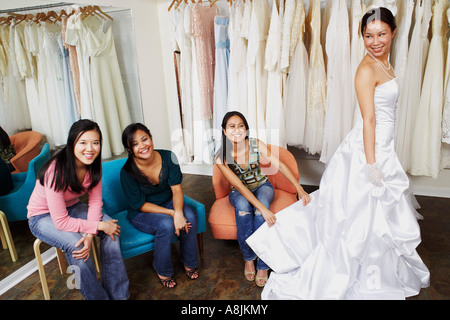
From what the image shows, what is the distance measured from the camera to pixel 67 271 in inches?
81.4

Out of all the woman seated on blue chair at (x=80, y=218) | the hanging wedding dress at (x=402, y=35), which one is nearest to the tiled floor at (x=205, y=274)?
the woman seated on blue chair at (x=80, y=218)

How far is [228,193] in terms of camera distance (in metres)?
2.33

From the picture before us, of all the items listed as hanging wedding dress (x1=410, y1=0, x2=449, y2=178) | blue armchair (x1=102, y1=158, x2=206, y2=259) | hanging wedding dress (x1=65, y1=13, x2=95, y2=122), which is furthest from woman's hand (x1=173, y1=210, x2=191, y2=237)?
hanging wedding dress (x1=410, y1=0, x2=449, y2=178)

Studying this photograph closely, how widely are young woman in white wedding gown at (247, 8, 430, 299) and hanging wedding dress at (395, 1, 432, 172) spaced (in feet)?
2.81

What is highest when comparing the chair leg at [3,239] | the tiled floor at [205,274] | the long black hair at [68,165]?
the long black hair at [68,165]

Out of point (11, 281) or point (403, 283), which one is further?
point (11, 281)

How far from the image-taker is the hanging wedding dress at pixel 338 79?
240 centimetres

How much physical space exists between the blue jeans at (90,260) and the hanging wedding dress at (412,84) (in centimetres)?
207

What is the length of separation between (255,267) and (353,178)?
802 millimetres

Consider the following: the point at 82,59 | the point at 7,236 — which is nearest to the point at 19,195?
the point at 7,236

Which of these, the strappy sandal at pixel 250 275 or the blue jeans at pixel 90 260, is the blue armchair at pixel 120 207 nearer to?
the blue jeans at pixel 90 260

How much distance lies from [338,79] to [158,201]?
155cm
